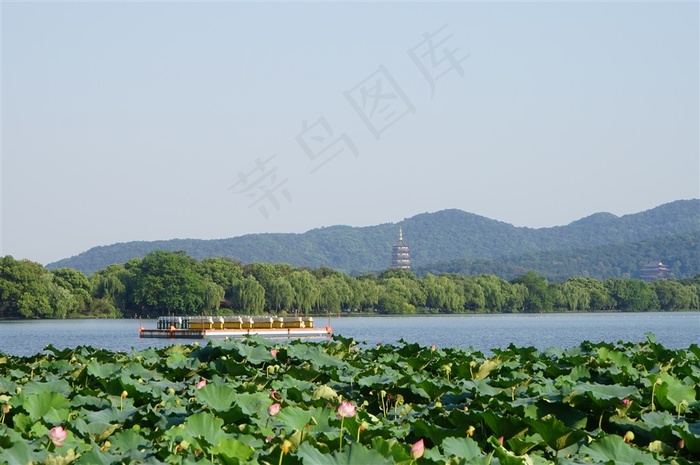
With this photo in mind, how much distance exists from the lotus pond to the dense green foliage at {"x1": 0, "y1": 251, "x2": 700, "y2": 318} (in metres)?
69.8

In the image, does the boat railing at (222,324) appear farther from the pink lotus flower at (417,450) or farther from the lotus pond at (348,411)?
the pink lotus flower at (417,450)

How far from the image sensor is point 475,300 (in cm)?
10175

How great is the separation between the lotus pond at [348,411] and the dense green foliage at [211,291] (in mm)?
69801

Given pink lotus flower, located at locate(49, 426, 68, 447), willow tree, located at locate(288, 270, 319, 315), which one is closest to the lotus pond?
pink lotus flower, located at locate(49, 426, 68, 447)

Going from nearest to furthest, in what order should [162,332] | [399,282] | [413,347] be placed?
[413,347] < [162,332] < [399,282]

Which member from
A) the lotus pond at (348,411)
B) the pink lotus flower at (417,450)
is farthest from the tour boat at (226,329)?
the pink lotus flower at (417,450)

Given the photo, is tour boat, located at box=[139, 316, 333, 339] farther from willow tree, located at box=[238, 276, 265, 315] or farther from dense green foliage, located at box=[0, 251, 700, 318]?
dense green foliage, located at box=[0, 251, 700, 318]

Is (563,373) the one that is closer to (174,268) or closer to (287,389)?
(287,389)

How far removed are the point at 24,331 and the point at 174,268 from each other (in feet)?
84.8

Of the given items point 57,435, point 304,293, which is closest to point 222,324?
point 304,293

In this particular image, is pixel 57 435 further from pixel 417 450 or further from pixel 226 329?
pixel 226 329

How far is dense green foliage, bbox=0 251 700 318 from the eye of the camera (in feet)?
252

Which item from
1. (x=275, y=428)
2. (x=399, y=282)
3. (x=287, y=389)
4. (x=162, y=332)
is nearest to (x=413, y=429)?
(x=275, y=428)

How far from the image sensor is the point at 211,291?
80.8 meters
